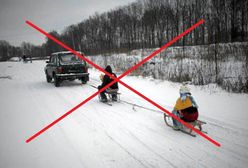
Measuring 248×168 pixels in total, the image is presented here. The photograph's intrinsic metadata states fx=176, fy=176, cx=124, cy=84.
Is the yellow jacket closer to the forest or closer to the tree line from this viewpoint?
the forest

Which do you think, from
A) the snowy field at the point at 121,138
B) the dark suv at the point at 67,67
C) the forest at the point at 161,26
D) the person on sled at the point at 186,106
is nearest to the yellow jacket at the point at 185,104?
the person on sled at the point at 186,106

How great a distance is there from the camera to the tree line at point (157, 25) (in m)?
33.8

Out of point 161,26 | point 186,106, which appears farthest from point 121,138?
point 161,26

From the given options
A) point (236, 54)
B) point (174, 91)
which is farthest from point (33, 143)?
point (236, 54)

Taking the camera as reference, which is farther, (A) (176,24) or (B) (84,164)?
(A) (176,24)

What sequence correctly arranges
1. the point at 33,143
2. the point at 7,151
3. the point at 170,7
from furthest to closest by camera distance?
the point at 170,7, the point at 33,143, the point at 7,151

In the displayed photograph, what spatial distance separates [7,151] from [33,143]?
545mm

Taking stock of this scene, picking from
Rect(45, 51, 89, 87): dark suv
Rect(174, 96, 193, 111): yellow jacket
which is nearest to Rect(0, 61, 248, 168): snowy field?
Rect(174, 96, 193, 111): yellow jacket

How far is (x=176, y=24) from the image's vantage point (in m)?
44.5

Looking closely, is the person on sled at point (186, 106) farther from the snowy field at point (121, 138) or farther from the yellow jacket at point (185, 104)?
the snowy field at point (121, 138)

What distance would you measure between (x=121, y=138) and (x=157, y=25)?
49373mm

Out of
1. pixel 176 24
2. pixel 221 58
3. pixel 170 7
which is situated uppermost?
pixel 170 7

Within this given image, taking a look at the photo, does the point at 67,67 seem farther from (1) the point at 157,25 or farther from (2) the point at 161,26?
(1) the point at 157,25

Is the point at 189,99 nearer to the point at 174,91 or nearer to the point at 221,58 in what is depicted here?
the point at 174,91
